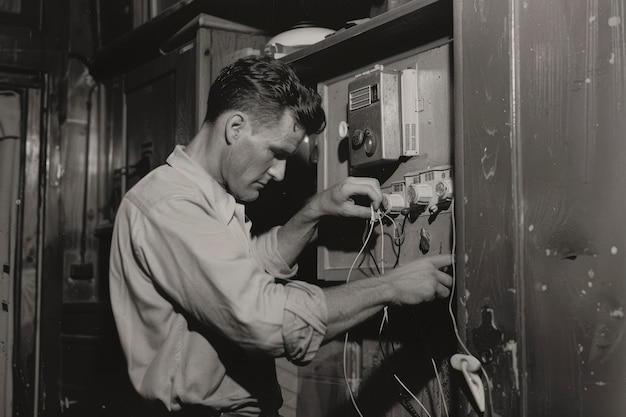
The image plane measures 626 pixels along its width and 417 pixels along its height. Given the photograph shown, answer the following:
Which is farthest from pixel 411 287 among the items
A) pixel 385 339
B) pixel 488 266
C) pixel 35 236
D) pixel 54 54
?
pixel 54 54

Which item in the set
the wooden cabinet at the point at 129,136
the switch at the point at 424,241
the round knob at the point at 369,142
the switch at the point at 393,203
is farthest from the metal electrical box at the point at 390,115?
the wooden cabinet at the point at 129,136

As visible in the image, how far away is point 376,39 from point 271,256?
698 millimetres

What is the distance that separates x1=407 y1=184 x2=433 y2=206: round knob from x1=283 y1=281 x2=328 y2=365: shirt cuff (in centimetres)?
40

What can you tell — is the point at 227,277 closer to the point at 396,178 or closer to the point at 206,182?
the point at 206,182

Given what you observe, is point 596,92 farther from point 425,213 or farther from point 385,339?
point 385,339

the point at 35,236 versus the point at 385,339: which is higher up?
the point at 35,236

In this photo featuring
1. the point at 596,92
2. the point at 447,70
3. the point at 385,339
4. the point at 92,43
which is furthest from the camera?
the point at 92,43

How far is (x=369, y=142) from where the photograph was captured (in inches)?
69.5

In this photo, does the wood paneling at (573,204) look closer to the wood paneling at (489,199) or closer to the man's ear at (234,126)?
the wood paneling at (489,199)

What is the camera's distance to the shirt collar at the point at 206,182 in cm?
163

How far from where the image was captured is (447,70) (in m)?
1.64

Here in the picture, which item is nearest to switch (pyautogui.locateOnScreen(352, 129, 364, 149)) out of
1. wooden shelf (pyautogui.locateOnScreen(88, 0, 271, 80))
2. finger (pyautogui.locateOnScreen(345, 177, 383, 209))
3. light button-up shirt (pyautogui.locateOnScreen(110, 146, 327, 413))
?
finger (pyautogui.locateOnScreen(345, 177, 383, 209))

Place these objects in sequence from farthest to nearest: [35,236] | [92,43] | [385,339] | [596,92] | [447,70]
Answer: [92,43] < [35,236] < [385,339] < [447,70] < [596,92]

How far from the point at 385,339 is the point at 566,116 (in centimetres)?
108
